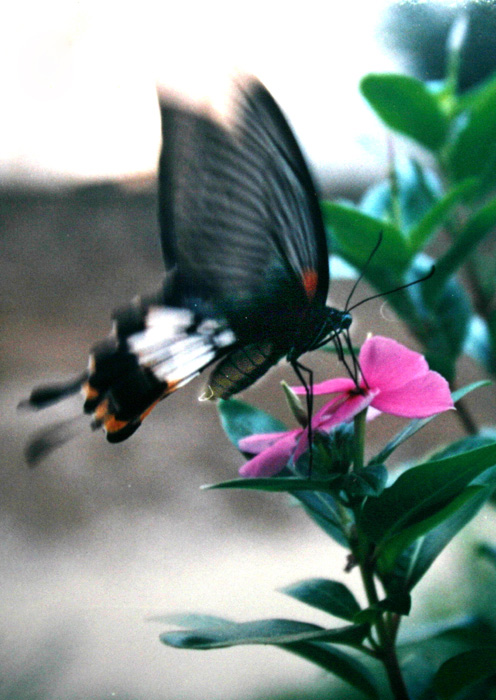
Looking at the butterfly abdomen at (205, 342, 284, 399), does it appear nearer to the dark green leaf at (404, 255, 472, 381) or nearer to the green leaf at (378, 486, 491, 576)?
the green leaf at (378, 486, 491, 576)

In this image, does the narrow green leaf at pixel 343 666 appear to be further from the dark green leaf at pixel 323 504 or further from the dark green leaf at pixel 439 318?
the dark green leaf at pixel 439 318

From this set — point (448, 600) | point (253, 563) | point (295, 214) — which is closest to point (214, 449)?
point (253, 563)

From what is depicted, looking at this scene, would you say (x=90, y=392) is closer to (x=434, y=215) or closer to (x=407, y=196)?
(x=434, y=215)

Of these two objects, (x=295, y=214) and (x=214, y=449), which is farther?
(x=214, y=449)

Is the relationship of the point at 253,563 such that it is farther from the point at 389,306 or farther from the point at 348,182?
the point at 348,182

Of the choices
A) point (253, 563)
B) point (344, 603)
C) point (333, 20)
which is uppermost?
point (333, 20)

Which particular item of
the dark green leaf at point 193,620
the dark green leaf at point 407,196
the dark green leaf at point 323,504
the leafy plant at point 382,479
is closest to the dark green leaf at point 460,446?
the leafy plant at point 382,479

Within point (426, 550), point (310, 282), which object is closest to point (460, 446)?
point (426, 550)
